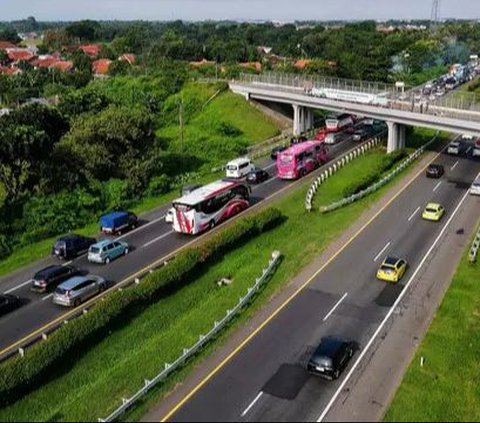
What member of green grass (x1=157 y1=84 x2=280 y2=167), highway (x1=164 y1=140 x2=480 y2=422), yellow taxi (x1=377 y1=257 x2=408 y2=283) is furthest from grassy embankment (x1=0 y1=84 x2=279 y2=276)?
yellow taxi (x1=377 y1=257 x2=408 y2=283)

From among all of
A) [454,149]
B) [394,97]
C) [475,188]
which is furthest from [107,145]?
[454,149]

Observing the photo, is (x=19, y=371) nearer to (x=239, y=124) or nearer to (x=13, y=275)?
(x=13, y=275)

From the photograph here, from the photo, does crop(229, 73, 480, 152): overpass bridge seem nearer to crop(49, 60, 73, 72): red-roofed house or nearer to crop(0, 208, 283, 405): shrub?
crop(0, 208, 283, 405): shrub

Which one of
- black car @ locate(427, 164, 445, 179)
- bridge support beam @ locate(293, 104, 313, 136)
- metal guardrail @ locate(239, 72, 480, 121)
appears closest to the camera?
black car @ locate(427, 164, 445, 179)

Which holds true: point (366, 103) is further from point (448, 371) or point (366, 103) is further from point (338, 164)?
point (448, 371)

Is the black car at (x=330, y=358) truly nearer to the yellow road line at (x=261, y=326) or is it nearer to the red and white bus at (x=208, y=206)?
the yellow road line at (x=261, y=326)

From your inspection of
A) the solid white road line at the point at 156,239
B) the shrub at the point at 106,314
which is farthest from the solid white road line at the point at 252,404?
the solid white road line at the point at 156,239
